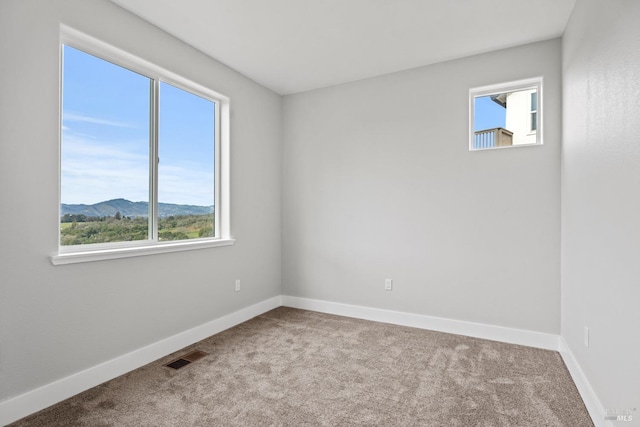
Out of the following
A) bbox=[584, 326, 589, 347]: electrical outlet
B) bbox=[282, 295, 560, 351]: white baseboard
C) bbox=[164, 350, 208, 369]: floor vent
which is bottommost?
bbox=[164, 350, 208, 369]: floor vent

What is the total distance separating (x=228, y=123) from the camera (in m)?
3.51

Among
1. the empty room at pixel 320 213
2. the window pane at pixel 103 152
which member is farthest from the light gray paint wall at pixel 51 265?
the window pane at pixel 103 152

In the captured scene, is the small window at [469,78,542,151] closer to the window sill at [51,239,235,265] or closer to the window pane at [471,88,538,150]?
the window pane at [471,88,538,150]

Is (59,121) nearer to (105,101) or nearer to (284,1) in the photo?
(105,101)

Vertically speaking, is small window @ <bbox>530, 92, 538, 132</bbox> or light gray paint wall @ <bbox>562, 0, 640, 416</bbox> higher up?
small window @ <bbox>530, 92, 538, 132</bbox>

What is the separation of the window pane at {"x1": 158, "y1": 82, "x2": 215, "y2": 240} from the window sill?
181mm

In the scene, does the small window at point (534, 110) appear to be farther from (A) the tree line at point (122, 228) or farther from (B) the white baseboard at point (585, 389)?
(A) the tree line at point (122, 228)

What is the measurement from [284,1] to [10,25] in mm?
1658

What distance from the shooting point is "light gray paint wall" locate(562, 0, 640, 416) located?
4.68ft

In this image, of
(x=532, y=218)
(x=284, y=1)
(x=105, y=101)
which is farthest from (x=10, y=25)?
(x=532, y=218)

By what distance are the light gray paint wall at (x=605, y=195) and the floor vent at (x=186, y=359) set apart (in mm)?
2687

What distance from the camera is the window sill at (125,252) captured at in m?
2.13

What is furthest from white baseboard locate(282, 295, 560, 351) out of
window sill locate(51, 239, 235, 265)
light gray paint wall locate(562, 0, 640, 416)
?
window sill locate(51, 239, 235, 265)

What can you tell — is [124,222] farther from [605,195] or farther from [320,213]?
[605,195]
